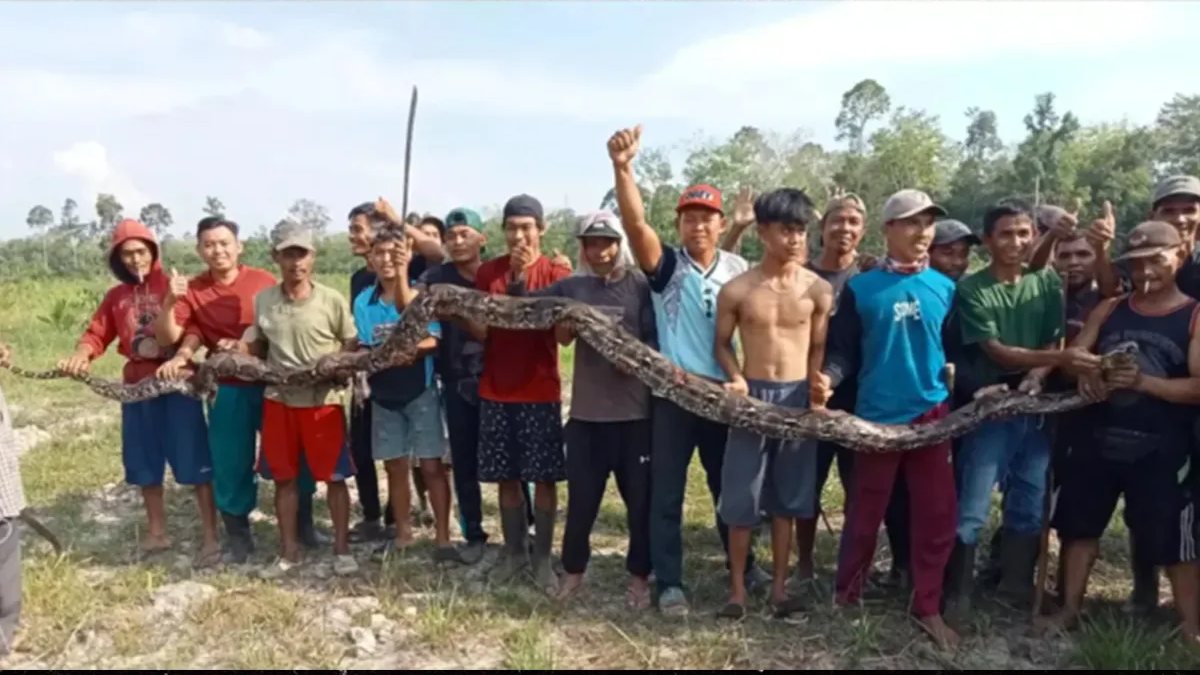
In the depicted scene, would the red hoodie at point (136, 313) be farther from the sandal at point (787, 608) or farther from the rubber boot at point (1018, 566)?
the rubber boot at point (1018, 566)

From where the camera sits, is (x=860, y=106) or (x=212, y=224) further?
(x=860, y=106)

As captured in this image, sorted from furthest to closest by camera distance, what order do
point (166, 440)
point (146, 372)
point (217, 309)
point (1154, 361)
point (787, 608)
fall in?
point (166, 440)
point (146, 372)
point (217, 309)
point (787, 608)
point (1154, 361)

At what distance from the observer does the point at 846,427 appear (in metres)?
4.09

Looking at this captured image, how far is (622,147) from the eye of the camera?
13.7ft

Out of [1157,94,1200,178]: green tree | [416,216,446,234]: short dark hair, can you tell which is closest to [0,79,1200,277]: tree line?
[1157,94,1200,178]: green tree

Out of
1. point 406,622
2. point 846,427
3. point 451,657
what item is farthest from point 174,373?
point 846,427

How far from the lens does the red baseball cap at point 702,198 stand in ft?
14.1

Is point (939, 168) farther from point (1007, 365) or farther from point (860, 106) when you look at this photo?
point (1007, 365)

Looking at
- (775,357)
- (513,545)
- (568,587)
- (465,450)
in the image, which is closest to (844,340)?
(775,357)

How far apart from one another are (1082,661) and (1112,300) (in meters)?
1.69

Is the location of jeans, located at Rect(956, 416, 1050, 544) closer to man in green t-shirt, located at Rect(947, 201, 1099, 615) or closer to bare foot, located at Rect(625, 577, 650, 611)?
man in green t-shirt, located at Rect(947, 201, 1099, 615)

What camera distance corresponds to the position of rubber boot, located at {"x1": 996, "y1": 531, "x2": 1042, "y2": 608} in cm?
448

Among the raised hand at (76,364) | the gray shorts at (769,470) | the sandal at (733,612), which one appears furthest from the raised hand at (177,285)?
the sandal at (733,612)

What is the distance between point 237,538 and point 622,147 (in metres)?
3.40
